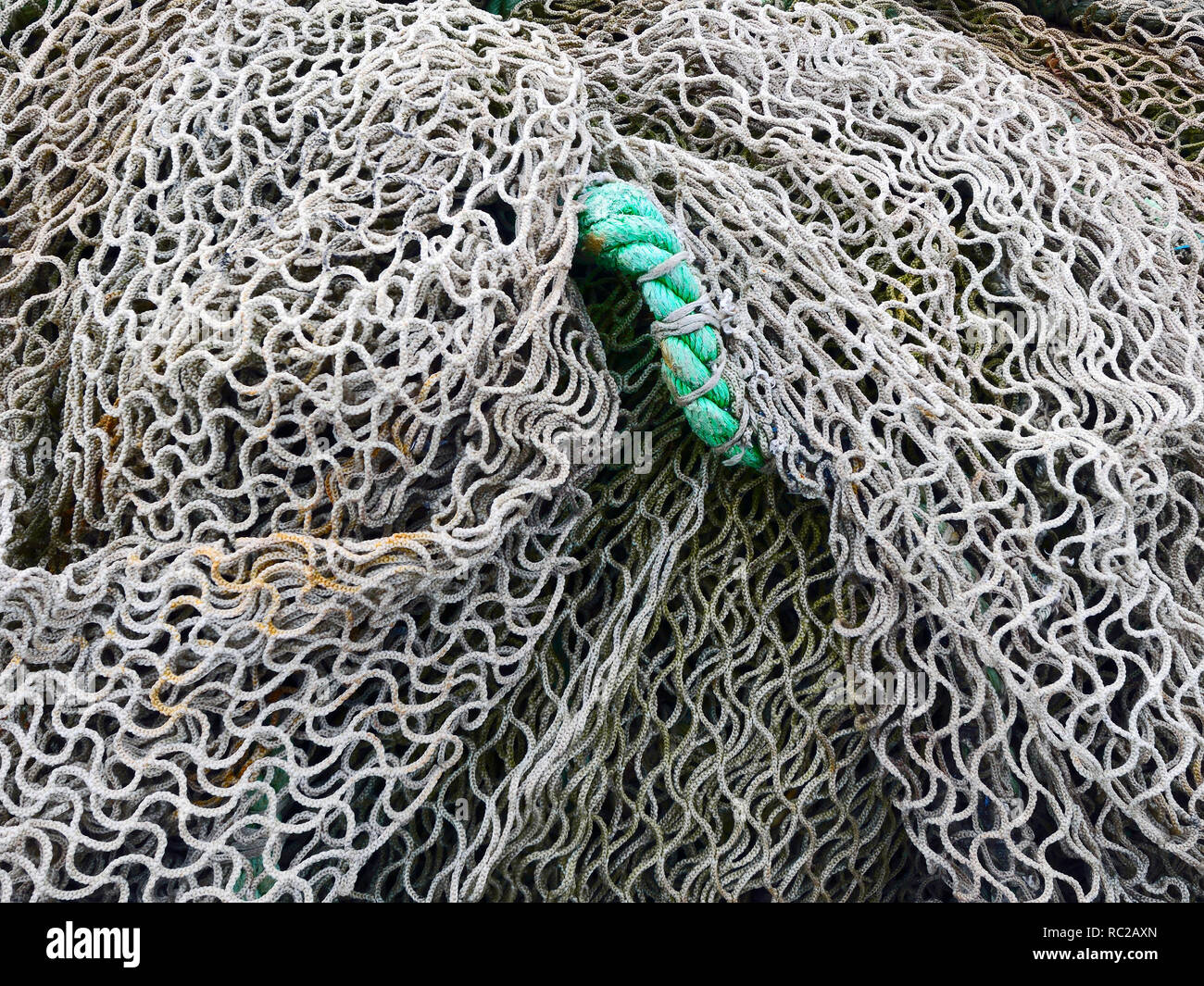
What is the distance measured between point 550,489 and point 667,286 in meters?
0.25

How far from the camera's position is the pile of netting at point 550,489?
959 mm

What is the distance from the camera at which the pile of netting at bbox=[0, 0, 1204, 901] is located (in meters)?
0.96

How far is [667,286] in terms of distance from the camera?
1.04m

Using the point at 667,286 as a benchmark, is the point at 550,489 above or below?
below

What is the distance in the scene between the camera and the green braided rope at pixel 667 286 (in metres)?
1.03

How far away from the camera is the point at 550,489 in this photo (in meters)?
1.00

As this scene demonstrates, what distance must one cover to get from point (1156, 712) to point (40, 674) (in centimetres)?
109

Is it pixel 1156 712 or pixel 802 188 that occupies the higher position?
pixel 802 188

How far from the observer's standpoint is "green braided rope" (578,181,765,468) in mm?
1031

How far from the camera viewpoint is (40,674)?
0.95 metres
